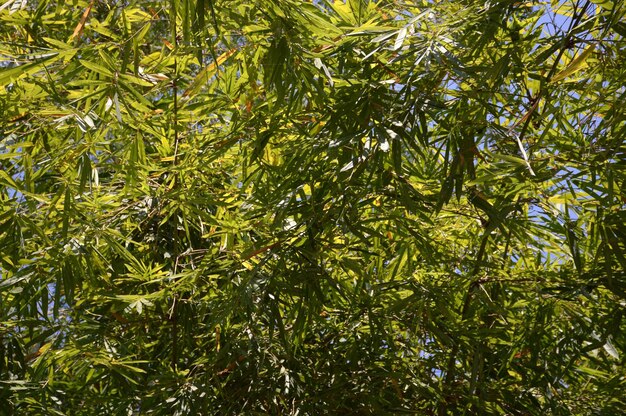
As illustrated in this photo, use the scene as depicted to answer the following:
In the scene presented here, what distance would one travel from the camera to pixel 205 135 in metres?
2.48

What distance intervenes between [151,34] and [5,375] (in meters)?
1.85

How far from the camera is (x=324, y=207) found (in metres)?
2.25

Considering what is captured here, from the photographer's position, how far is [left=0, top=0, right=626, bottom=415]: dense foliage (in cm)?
190

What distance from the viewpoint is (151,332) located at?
266cm

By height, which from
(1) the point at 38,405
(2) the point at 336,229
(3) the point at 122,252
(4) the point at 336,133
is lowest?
(1) the point at 38,405

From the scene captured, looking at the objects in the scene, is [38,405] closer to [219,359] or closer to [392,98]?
[219,359]

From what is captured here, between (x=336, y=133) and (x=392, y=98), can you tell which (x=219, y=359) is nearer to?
(x=336, y=133)

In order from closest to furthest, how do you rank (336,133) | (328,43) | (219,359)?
(328,43)
(336,133)
(219,359)

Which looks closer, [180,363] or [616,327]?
[616,327]

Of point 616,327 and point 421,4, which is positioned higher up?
point 421,4

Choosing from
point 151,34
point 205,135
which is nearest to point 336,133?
point 205,135

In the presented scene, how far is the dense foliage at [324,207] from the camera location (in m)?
1.90

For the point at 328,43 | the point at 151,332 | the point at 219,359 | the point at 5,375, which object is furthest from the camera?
the point at 151,332

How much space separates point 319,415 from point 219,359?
1.08 feet
